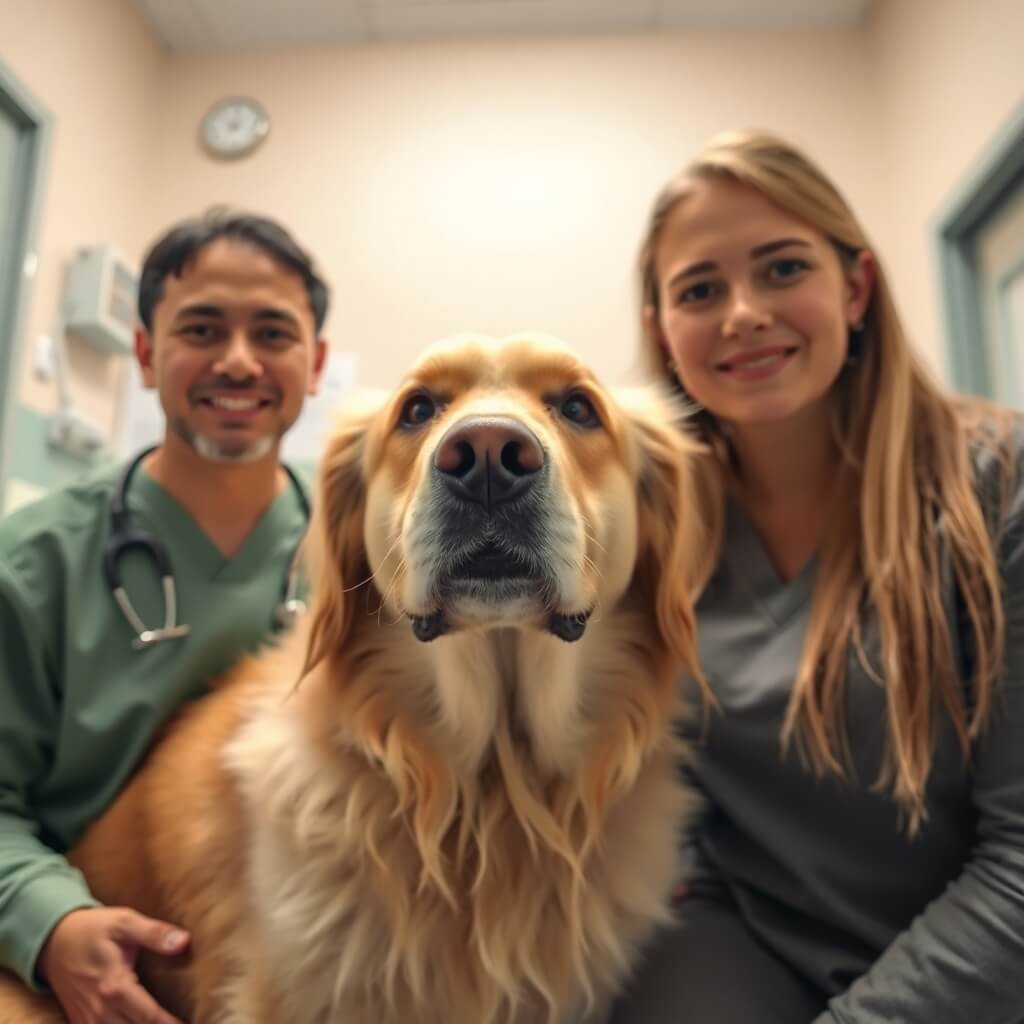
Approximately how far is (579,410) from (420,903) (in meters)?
0.63

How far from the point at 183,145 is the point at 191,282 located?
2.28 meters

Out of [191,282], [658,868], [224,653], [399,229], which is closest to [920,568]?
[658,868]

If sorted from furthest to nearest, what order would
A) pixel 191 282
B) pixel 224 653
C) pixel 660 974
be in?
pixel 191 282
pixel 224 653
pixel 660 974

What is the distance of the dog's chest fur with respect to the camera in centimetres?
99

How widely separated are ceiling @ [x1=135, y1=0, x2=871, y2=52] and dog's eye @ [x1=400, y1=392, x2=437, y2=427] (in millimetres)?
2677

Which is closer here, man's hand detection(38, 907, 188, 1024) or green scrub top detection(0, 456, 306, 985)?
man's hand detection(38, 907, 188, 1024)

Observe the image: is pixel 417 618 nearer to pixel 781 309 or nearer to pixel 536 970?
pixel 536 970

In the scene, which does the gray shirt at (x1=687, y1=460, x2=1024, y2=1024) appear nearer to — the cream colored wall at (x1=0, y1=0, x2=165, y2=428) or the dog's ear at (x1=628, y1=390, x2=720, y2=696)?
the dog's ear at (x1=628, y1=390, x2=720, y2=696)

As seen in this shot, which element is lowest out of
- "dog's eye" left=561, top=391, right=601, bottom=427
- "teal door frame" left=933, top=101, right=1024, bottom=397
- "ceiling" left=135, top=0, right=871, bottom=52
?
"dog's eye" left=561, top=391, right=601, bottom=427

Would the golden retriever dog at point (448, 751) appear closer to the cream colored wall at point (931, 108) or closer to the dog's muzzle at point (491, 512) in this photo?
the dog's muzzle at point (491, 512)

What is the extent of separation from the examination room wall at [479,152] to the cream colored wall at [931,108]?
0.7 inches

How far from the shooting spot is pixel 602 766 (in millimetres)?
1091

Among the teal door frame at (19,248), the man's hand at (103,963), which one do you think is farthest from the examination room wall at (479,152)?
the man's hand at (103,963)

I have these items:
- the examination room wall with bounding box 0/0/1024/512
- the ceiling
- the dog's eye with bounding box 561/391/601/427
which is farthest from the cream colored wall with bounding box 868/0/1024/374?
the dog's eye with bounding box 561/391/601/427
